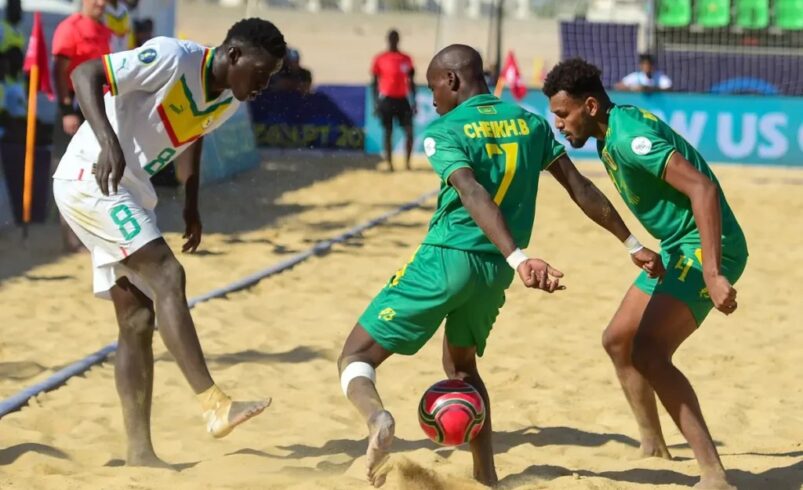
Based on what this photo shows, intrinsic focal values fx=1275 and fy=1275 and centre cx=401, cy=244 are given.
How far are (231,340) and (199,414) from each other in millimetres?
1573

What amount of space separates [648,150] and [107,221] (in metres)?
2.03

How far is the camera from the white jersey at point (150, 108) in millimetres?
4820

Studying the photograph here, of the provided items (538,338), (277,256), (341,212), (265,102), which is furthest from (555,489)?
(265,102)

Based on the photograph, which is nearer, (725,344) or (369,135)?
(725,344)

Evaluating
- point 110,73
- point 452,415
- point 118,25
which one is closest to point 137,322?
point 110,73

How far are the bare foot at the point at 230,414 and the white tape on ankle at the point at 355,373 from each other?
322 millimetres

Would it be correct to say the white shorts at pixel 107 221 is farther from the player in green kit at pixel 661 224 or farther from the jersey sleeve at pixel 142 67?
the player in green kit at pixel 661 224

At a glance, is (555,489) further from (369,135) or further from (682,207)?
(369,135)

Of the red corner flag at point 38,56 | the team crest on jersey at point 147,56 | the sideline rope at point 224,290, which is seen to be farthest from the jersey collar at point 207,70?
the red corner flag at point 38,56

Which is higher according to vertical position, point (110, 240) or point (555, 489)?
point (110, 240)

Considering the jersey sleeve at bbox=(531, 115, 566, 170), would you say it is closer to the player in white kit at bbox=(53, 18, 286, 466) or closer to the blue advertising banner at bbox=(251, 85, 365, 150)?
the player in white kit at bbox=(53, 18, 286, 466)

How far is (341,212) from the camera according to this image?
13828 mm

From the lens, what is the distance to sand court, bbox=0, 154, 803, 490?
5129 mm

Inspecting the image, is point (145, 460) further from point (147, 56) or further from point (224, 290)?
point (224, 290)
